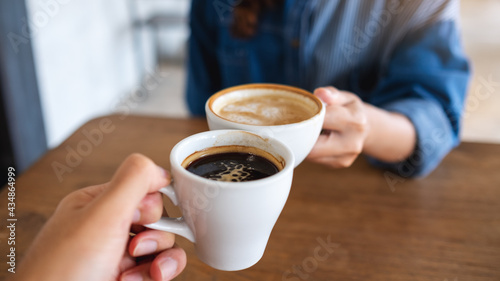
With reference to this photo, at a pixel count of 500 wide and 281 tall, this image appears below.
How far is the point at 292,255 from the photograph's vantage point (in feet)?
2.30

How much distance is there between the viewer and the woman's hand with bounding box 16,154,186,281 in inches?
17.5

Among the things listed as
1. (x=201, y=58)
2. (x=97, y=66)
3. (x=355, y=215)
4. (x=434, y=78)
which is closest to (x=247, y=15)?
(x=201, y=58)

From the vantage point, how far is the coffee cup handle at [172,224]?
19.9 inches

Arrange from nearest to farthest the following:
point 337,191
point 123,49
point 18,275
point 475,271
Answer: point 18,275 → point 475,271 → point 337,191 → point 123,49

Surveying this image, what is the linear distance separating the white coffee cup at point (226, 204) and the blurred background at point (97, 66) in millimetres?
1312

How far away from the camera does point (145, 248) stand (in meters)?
0.55

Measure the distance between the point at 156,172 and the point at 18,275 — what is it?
0.18 m

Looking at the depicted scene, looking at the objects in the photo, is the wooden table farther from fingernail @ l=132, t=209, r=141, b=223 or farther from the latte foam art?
the latte foam art

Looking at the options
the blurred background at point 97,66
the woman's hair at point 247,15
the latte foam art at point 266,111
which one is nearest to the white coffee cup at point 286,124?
the latte foam art at point 266,111

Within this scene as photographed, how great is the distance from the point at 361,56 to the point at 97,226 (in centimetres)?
107

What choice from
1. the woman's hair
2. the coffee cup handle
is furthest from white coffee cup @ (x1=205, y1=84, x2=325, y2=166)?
the woman's hair

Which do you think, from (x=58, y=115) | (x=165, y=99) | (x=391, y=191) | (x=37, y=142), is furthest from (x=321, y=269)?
(x=165, y=99)

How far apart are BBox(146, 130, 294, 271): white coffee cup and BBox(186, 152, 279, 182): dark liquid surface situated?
0.05 ft

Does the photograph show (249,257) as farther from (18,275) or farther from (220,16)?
(220,16)
